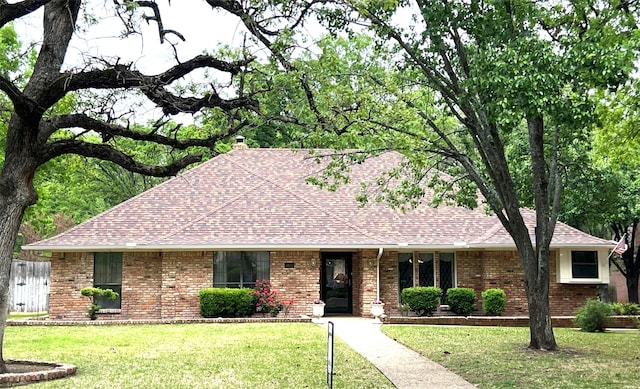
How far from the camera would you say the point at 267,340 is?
16953mm

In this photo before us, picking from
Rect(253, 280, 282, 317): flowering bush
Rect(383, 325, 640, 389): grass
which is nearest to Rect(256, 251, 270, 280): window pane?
Rect(253, 280, 282, 317): flowering bush

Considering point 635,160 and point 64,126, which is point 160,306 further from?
point 635,160

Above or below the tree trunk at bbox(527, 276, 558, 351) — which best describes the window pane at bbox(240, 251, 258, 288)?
above

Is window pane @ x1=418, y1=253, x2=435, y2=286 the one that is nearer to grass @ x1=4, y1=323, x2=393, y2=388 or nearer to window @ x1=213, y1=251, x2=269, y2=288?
window @ x1=213, y1=251, x2=269, y2=288

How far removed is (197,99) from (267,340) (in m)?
7.35

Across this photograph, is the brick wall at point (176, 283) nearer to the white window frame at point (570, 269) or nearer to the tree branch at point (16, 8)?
the white window frame at point (570, 269)

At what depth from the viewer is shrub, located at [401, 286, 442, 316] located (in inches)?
915

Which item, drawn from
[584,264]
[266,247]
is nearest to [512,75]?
[266,247]

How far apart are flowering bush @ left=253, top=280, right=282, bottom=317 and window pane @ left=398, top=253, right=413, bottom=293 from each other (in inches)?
166

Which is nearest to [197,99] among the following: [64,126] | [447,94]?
[64,126]

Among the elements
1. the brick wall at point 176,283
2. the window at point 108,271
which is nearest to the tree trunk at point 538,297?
the brick wall at point 176,283

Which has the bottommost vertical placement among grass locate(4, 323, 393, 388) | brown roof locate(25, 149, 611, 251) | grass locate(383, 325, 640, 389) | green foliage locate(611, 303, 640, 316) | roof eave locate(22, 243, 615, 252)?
grass locate(383, 325, 640, 389)

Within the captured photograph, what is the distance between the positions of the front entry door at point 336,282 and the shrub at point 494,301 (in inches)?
176

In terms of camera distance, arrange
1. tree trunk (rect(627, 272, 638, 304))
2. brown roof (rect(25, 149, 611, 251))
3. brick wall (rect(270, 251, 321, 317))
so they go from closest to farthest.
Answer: brown roof (rect(25, 149, 611, 251)) < brick wall (rect(270, 251, 321, 317)) < tree trunk (rect(627, 272, 638, 304))
